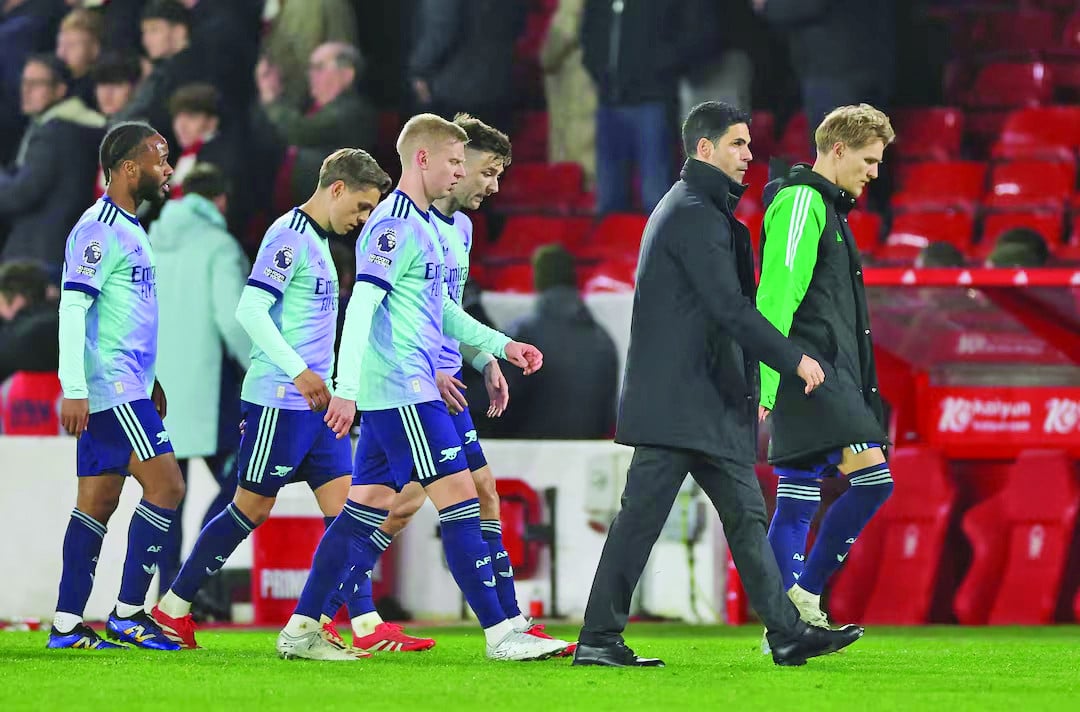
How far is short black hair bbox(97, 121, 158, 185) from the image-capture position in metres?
7.39

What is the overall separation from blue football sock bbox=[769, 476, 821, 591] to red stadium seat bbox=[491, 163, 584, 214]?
6.11m

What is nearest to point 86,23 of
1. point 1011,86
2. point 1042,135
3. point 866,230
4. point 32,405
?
point 32,405

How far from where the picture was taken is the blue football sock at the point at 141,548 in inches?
289

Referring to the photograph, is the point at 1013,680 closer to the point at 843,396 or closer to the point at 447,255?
the point at 843,396

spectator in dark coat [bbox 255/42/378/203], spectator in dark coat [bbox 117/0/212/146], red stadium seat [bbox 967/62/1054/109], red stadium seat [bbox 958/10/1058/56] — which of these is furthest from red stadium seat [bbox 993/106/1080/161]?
spectator in dark coat [bbox 117/0/212/146]

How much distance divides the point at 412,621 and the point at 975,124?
19.5ft

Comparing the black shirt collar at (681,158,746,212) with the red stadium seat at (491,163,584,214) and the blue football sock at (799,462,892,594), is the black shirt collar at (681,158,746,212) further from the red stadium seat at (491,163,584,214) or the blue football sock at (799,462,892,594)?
the red stadium seat at (491,163,584,214)

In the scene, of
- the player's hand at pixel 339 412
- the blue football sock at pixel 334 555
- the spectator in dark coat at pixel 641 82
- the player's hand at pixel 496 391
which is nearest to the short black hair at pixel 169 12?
the spectator in dark coat at pixel 641 82

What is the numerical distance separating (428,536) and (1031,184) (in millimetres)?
4899

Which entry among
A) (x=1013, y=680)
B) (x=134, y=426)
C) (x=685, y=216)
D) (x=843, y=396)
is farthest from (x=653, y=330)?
(x=134, y=426)

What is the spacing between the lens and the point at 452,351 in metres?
7.27

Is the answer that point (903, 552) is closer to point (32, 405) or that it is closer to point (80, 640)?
point (80, 640)

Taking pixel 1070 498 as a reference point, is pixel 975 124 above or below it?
above

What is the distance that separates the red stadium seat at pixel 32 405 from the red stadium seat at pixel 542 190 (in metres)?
3.71
